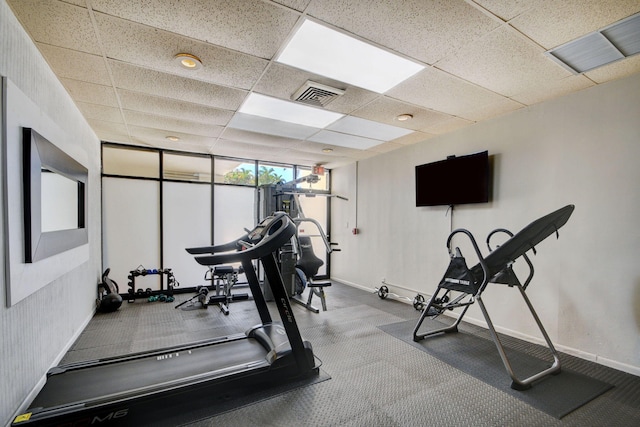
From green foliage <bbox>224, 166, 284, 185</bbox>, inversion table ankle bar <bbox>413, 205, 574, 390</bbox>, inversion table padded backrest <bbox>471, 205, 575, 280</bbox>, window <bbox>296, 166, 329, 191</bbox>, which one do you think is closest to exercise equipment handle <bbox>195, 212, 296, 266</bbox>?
inversion table ankle bar <bbox>413, 205, 574, 390</bbox>

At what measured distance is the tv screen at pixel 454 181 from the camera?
12.0 feet

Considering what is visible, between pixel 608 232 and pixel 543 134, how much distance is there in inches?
47.5

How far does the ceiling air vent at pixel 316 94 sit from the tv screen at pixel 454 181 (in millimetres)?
2099

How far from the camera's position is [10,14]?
71.3 inches

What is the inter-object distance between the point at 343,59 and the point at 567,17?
1530 mm

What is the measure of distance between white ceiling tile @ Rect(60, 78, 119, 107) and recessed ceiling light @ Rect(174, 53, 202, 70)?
104cm

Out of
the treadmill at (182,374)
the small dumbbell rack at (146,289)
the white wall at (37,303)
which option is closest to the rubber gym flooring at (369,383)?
the treadmill at (182,374)

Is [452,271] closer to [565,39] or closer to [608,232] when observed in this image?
[608,232]

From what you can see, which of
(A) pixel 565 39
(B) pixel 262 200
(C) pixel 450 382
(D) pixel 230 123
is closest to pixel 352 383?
(C) pixel 450 382

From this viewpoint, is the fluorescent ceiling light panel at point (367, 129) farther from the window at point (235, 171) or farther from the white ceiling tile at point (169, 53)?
the window at point (235, 171)

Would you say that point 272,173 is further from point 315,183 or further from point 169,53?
point 169,53

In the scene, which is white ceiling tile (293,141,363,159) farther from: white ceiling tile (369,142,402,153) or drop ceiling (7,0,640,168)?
drop ceiling (7,0,640,168)

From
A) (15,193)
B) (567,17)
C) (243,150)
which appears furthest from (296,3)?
(243,150)

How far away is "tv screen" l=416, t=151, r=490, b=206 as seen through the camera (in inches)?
144
